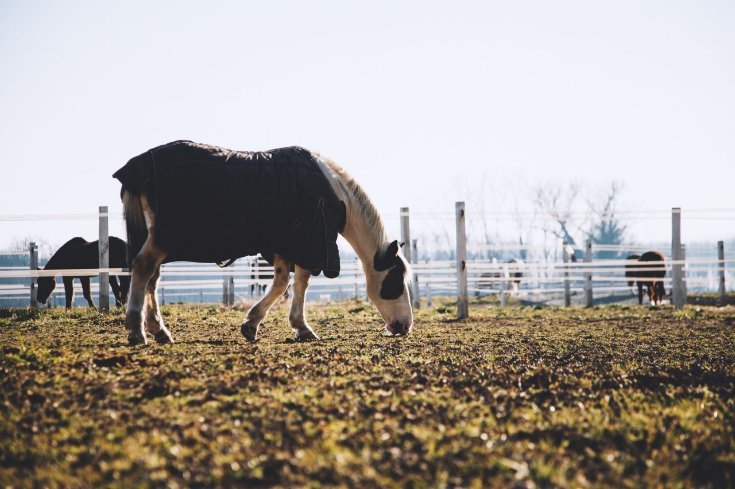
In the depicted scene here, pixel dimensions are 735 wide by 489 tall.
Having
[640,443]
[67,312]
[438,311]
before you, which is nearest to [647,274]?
[438,311]

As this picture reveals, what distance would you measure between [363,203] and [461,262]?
14.3 ft

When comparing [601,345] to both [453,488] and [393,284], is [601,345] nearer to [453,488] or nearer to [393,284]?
[393,284]

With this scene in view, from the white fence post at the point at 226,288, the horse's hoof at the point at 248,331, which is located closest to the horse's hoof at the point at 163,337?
the horse's hoof at the point at 248,331

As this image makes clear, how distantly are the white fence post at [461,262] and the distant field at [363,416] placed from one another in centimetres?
424

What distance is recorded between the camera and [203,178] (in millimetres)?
5039

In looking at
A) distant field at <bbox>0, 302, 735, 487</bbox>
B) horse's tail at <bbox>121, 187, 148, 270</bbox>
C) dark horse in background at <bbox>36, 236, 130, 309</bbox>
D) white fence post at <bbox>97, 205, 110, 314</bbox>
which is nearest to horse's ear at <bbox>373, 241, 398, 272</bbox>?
distant field at <bbox>0, 302, 735, 487</bbox>

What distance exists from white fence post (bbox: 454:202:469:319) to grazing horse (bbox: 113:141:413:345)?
13.5ft

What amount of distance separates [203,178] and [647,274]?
1425cm

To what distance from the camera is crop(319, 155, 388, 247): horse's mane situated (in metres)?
5.95

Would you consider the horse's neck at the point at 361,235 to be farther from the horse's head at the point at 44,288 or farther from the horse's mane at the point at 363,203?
the horse's head at the point at 44,288

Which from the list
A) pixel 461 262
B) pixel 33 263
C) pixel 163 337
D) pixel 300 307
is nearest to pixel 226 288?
pixel 33 263

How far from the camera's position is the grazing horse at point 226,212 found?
5027mm

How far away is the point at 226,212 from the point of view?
5102 mm

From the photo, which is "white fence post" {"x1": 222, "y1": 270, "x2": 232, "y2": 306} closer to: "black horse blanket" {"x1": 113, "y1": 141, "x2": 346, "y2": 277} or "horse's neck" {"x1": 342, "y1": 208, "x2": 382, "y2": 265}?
"horse's neck" {"x1": 342, "y1": 208, "x2": 382, "y2": 265}
